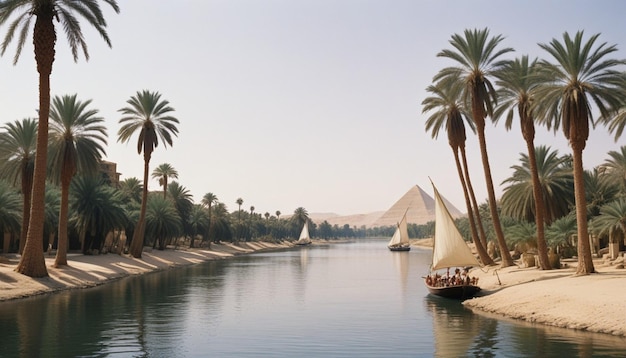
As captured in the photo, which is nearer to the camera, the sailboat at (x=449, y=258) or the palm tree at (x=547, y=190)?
the sailboat at (x=449, y=258)

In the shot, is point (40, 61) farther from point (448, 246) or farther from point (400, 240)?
point (400, 240)

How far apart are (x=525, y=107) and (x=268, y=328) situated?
95.9 feet

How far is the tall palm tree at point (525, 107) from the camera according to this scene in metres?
44.2

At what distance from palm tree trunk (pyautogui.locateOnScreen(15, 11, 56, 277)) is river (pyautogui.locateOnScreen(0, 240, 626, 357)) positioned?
3611 millimetres

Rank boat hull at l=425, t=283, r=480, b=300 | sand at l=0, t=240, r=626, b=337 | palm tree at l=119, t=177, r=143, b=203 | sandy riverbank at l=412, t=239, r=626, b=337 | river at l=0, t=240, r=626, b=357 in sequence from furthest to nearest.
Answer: palm tree at l=119, t=177, r=143, b=203 < boat hull at l=425, t=283, r=480, b=300 < sand at l=0, t=240, r=626, b=337 < sandy riverbank at l=412, t=239, r=626, b=337 < river at l=0, t=240, r=626, b=357

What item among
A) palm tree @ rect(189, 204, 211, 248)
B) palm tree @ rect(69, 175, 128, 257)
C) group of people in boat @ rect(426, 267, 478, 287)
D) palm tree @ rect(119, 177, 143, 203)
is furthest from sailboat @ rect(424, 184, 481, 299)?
palm tree @ rect(189, 204, 211, 248)

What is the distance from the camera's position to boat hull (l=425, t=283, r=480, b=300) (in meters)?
38.6

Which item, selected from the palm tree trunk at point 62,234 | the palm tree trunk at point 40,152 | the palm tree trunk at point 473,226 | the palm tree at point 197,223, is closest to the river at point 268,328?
the palm tree trunk at point 40,152

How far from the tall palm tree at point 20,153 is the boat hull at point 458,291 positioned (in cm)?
4218

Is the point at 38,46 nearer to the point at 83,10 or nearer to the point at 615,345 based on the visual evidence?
the point at 83,10

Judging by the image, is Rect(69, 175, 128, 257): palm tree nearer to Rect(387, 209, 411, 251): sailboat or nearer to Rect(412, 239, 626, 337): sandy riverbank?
Rect(412, 239, 626, 337): sandy riverbank

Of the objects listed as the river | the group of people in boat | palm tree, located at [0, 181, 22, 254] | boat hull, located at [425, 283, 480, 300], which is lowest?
the river

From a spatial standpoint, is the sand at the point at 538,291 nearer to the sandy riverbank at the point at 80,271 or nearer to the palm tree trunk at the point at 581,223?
the sandy riverbank at the point at 80,271

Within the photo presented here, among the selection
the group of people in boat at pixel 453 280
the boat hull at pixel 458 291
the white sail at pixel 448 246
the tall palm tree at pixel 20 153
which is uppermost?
the tall palm tree at pixel 20 153
